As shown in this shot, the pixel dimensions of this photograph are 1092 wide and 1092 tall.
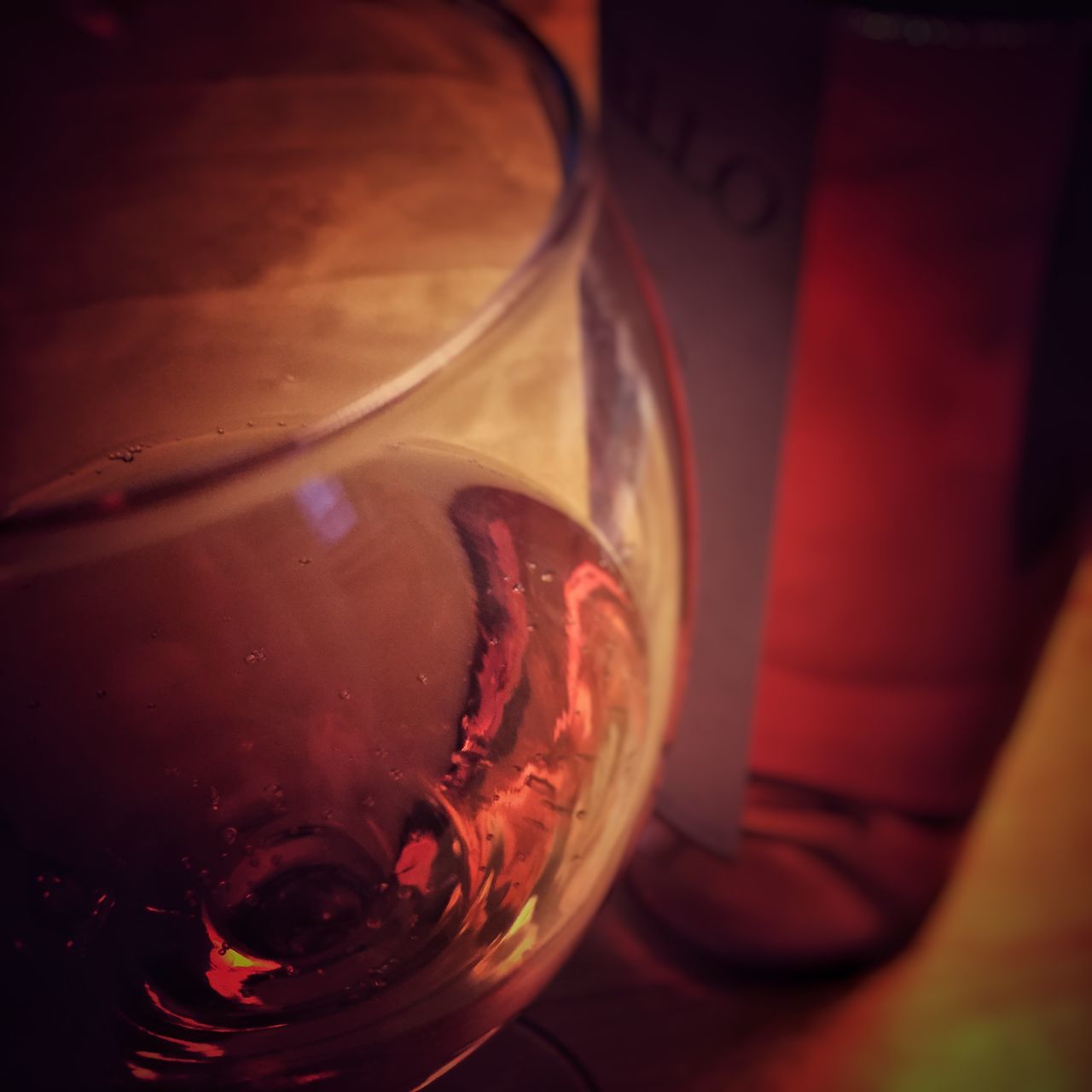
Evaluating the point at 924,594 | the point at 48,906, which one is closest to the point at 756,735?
the point at 924,594

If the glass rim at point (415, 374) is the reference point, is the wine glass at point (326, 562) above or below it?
below

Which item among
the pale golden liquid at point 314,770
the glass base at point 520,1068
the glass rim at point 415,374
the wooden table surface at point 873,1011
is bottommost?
the glass base at point 520,1068

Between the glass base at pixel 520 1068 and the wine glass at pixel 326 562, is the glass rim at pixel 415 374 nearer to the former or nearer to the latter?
the wine glass at pixel 326 562

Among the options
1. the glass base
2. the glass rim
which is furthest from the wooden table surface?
the glass rim

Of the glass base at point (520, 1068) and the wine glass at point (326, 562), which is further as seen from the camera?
the glass base at point (520, 1068)

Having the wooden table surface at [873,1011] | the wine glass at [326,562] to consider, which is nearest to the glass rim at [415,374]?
the wine glass at [326,562]

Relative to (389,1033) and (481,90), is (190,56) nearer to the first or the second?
(481,90)

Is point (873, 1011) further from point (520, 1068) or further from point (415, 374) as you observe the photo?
point (415, 374)
